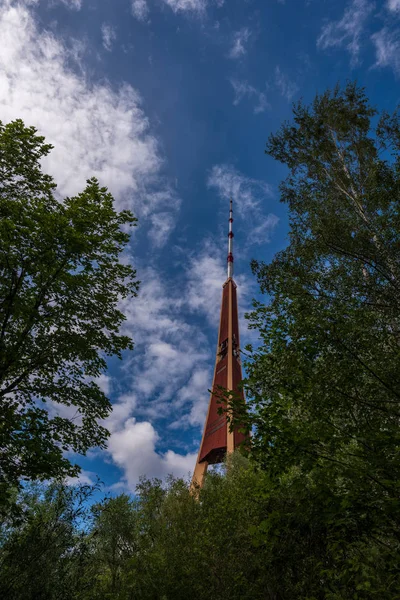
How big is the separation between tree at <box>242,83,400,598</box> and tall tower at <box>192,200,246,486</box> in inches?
811

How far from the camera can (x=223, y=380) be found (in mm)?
43594

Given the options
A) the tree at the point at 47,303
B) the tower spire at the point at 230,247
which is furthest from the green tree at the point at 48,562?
the tower spire at the point at 230,247

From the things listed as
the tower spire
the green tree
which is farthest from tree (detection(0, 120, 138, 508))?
the tower spire

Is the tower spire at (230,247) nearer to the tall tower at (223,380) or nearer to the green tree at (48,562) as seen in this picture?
the tall tower at (223,380)

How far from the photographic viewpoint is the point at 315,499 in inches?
164

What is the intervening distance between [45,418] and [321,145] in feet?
48.8

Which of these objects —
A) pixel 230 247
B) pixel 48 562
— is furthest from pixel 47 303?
pixel 230 247

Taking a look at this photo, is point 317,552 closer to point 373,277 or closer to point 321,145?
point 373,277

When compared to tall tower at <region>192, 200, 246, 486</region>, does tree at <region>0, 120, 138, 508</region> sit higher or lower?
lower

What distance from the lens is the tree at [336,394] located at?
4.07 metres

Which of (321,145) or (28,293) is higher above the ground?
(321,145)

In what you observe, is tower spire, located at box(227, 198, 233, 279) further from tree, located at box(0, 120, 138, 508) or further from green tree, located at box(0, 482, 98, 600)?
green tree, located at box(0, 482, 98, 600)

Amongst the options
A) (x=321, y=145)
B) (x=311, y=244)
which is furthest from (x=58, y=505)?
(x=321, y=145)

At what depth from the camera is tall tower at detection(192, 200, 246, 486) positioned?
37.7 meters
